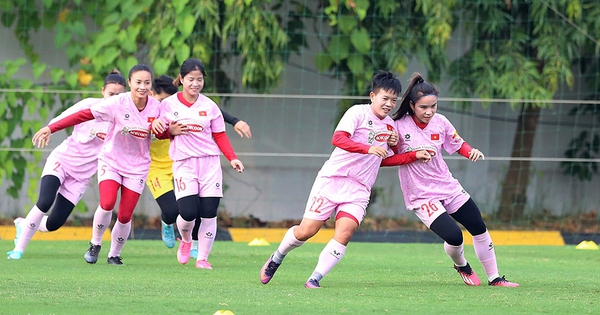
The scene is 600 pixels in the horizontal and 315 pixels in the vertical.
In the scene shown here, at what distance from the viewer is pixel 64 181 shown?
8836 mm

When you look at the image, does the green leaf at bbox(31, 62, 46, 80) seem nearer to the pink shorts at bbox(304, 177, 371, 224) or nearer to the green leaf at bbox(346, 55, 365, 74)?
the green leaf at bbox(346, 55, 365, 74)

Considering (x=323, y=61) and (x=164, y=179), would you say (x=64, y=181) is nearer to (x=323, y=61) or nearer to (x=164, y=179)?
(x=164, y=179)

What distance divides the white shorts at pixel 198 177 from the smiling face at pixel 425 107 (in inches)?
75.8

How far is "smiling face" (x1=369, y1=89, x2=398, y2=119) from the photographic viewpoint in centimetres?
667

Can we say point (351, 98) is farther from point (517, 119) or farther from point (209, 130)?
point (209, 130)

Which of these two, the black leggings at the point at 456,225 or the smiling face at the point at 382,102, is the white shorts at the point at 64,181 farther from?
the black leggings at the point at 456,225

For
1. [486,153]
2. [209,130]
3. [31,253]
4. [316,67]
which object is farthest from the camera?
[486,153]

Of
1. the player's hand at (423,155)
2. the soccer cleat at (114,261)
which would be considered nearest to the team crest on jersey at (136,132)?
the soccer cleat at (114,261)

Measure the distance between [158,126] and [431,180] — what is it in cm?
222

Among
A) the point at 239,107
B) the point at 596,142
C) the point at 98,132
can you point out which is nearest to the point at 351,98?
the point at 239,107

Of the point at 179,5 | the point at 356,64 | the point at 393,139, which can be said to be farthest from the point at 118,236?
the point at 356,64

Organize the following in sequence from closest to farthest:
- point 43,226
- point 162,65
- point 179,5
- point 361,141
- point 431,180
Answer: point 361,141, point 431,180, point 43,226, point 162,65, point 179,5

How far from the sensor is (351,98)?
13.7 m

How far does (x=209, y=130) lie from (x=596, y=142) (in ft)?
27.6
